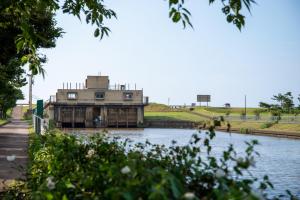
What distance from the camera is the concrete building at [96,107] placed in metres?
83.8

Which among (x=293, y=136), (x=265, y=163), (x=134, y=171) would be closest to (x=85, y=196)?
(x=134, y=171)

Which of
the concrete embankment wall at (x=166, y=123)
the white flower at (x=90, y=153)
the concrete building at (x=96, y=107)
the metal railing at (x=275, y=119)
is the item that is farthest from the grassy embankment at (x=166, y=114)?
the white flower at (x=90, y=153)

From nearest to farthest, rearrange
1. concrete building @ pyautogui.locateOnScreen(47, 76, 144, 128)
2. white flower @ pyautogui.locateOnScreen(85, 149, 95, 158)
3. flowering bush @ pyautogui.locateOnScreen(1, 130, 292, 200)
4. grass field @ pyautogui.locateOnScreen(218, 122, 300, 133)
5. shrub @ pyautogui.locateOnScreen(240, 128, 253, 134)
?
flowering bush @ pyautogui.locateOnScreen(1, 130, 292, 200) → white flower @ pyautogui.locateOnScreen(85, 149, 95, 158) → grass field @ pyautogui.locateOnScreen(218, 122, 300, 133) → shrub @ pyautogui.locateOnScreen(240, 128, 253, 134) → concrete building @ pyautogui.locateOnScreen(47, 76, 144, 128)

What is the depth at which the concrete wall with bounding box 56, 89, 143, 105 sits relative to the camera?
276 feet

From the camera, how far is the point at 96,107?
85.5m

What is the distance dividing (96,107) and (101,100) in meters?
1.58

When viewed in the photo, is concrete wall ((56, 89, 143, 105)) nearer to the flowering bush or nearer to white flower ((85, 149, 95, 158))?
white flower ((85, 149, 95, 158))

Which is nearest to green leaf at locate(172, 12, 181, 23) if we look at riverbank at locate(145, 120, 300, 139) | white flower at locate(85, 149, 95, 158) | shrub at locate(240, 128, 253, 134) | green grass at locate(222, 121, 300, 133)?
white flower at locate(85, 149, 95, 158)

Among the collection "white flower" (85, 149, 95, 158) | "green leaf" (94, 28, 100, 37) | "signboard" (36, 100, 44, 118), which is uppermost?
"green leaf" (94, 28, 100, 37)

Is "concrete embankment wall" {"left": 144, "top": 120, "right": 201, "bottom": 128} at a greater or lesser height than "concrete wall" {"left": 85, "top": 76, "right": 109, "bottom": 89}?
lesser

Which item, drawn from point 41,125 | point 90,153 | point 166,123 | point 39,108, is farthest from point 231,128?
point 90,153

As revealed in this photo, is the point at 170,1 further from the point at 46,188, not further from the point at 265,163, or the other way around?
the point at 265,163

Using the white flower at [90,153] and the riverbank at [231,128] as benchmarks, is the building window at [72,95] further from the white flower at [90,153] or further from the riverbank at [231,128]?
the white flower at [90,153]

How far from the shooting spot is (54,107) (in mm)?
83500
